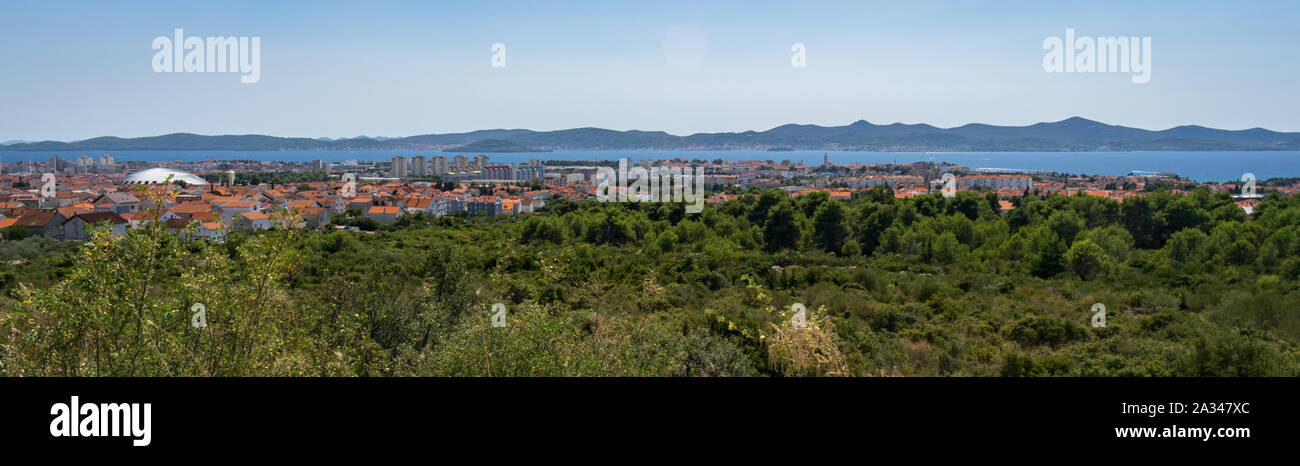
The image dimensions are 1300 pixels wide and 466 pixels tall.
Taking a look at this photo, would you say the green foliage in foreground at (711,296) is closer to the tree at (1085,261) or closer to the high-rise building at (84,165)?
the tree at (1085,261)

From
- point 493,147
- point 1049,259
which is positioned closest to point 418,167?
point 493,147

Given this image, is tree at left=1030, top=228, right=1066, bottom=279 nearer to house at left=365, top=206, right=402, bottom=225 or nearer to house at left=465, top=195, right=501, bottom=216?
house at left=365, top=206, right=402, bottom=225

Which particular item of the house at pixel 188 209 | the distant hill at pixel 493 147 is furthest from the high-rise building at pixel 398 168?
the house at pixel 188 209

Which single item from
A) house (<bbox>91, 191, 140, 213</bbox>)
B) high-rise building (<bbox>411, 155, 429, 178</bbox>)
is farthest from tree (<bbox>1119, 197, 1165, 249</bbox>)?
high-rise building (<bbox>411, 155, 429, 178</bbox>)
